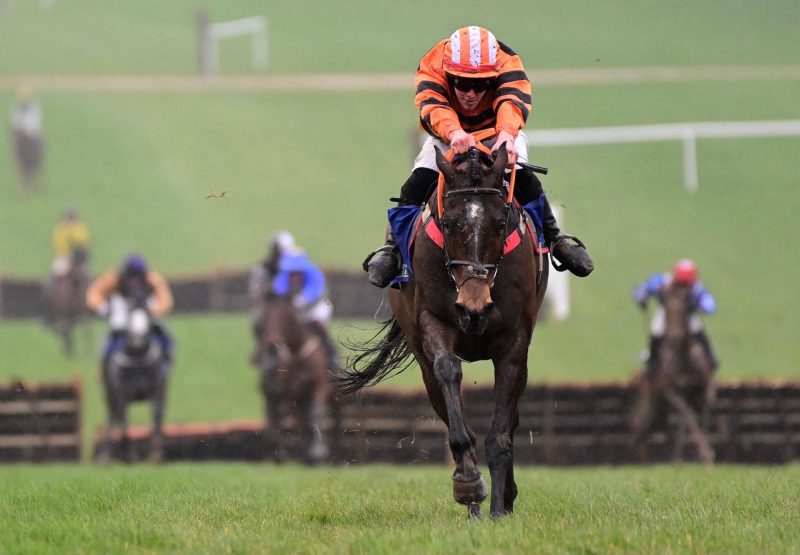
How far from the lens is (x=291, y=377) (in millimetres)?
17594

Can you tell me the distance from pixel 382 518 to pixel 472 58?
256 centimetres

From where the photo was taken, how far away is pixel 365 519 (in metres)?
7.51

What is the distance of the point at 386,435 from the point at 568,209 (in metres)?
20.3

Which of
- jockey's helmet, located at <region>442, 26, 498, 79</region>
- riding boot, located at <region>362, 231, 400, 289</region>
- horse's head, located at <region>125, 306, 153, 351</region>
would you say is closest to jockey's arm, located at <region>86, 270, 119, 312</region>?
horse's head, located at <region>125, 306, 153, 351</region>

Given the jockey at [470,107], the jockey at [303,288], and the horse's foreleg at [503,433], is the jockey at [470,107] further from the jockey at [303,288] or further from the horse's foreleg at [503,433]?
the jockey at [303,288]

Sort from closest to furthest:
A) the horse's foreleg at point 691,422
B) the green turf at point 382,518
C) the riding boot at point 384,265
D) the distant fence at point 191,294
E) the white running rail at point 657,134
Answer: the green turf at point 382,518 → the riding boot at point 384,265 → the horse's foreleg at point 691,422 → the white running rail at point 657,134 → the distant fence at point 191,294

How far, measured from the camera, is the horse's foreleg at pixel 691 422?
56.9ft

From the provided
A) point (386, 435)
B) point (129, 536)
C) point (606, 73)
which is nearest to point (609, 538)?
point (129, 536)

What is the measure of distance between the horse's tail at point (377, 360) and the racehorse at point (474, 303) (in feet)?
2.87

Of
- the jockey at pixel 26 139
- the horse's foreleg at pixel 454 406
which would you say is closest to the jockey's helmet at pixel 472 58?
the horse's foreleg at pixel 454 406

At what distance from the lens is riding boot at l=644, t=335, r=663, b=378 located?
17.7 meters

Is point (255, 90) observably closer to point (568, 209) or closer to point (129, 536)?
point (568, 209)

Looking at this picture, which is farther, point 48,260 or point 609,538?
point 48,260

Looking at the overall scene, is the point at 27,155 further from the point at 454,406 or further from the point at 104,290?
the point at 454,406
